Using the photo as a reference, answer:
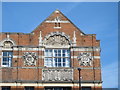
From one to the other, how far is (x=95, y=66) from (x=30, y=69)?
676 cm

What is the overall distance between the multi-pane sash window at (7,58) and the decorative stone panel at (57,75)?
3.75 meters

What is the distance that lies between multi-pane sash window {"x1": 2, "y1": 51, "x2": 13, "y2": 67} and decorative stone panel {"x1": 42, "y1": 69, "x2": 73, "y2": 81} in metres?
3.75

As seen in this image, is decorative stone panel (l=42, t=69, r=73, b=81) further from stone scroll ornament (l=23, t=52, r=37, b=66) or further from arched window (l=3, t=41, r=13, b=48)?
arched window (l=3, t=41, r=13, b=48)

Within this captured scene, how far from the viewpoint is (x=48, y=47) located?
34750mm

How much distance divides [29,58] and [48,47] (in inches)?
91.1

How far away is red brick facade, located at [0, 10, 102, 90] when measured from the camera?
110 feet

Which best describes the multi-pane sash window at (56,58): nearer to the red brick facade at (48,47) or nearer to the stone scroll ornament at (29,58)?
the red brick facade at (48,47)

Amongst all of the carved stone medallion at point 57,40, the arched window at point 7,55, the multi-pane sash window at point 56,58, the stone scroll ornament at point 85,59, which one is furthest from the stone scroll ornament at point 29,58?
the stone scroll ornament at point 85,59

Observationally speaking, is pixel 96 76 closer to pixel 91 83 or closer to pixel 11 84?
pixel 91 83

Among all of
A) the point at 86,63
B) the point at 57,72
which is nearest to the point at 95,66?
the point at 86,63

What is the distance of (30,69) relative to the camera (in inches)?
1336

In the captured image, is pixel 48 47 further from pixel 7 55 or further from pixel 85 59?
pixel 7 55

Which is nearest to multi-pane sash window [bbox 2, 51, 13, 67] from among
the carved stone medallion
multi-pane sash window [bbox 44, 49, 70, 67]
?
multi-pane sash window [bbox 44, 49, 70, 67]

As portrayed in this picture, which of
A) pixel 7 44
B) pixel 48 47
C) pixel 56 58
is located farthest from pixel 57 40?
pixel 7 44
